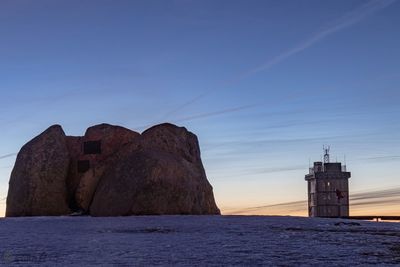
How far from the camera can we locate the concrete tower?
75.1 m

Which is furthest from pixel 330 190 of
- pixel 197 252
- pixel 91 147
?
pixel 197 252

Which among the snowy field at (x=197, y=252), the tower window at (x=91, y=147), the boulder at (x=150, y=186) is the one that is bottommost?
the snowy field at (x=197, y=252)

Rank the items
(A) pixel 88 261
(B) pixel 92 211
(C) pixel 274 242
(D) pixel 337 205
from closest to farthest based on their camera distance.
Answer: (A) pixel 88 261
(C) pixel 274 242
(B) pixel 92 211
(D) pixel 337 205

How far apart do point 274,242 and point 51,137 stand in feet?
79.3

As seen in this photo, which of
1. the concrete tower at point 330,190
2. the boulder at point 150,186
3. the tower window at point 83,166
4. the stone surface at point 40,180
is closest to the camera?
the boulder at point 150,186

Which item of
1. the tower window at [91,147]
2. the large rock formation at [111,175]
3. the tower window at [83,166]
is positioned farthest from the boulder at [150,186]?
the tower window at [83,166]

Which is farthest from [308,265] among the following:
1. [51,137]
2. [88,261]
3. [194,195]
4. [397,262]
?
[51,137]

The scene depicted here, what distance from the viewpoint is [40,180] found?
105 feet

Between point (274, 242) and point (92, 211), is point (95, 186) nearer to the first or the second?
point (92, 211)

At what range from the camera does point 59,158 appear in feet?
108

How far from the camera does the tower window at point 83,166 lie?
109 ft

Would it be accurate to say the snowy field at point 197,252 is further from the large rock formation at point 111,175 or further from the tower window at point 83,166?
the tower window at point 83,166

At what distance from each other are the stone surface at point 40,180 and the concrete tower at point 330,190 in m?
49.3

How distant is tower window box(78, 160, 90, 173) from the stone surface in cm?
78
